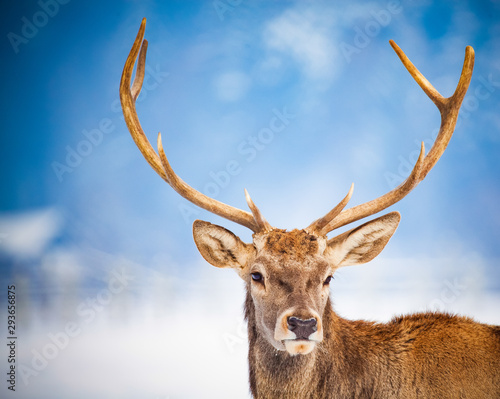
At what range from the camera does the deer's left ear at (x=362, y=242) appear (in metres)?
4.21

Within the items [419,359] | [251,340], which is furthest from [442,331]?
[251,340]

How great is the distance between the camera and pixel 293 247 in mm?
3900

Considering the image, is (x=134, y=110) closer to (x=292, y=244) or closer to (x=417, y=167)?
(x=292, y=244)

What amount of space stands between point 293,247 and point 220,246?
748mm

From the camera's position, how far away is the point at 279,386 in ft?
12.3

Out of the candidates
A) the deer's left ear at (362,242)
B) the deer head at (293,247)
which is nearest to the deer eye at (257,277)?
the deer head at (293,247)

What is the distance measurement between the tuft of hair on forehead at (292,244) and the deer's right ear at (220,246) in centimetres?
Answer: 30

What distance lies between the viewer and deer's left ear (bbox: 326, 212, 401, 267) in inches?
166

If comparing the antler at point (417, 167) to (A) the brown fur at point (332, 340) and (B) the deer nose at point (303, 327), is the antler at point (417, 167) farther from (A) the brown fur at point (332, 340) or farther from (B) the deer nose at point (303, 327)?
(B) the deer nose at point (303, 327)

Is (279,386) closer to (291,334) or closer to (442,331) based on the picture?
(291,334)

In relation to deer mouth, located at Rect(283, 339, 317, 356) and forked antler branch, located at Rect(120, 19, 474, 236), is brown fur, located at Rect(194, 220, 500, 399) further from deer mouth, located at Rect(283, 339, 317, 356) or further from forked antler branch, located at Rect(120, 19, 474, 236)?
forked antler branch, located at Rect(120, 19, 474, 236)

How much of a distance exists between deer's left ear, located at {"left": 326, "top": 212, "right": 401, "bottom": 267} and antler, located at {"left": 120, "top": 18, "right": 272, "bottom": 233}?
684 mm

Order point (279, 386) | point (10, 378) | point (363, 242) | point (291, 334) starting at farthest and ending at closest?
point (10, 378)
point (363, 242)
point (279, 386)
point (291, 334)

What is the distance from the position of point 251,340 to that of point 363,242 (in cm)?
140
